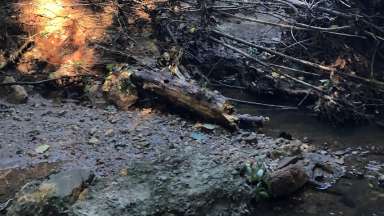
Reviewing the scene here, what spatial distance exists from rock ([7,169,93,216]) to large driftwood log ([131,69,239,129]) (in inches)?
57.1

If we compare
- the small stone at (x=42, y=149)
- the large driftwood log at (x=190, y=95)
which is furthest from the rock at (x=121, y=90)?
the small stone at (x=42, y=149)

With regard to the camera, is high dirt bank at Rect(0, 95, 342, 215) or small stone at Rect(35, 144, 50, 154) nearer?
high dirt bank at Rect(0, 95, 342, 215)

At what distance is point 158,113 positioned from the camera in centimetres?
499

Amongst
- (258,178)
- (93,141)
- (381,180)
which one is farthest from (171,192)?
(381,180)

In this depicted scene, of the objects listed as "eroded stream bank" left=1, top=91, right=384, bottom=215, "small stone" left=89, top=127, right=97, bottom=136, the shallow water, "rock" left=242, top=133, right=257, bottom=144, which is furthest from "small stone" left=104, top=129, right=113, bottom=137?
the shallow water

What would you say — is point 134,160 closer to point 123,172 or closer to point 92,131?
point 123,172

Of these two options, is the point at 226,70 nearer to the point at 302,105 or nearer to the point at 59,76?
the point at 302,105

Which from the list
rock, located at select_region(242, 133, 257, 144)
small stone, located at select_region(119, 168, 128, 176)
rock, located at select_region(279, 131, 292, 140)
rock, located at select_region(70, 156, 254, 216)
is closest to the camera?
rock, located at select_region(70, 156, 254, 216)

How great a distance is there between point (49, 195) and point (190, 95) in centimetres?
181

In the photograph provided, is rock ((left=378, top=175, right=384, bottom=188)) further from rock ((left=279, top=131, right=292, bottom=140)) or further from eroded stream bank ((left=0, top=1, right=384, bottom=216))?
rock ((left=279, top=131, right=292, bottom=140))

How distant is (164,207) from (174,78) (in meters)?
1.75

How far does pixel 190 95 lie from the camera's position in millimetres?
4789

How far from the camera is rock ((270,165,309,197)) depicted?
12.3 feet

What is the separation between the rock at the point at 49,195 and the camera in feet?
11.1
